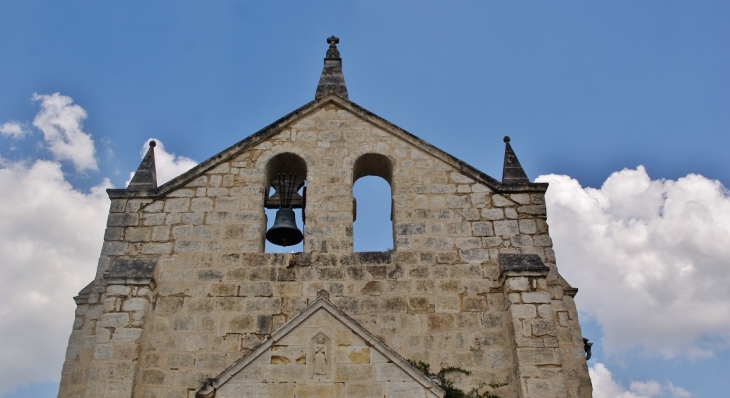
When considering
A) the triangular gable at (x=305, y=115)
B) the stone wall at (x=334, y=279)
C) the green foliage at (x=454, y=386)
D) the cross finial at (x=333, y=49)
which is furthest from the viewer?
the cross finial at (x=333, y=49)

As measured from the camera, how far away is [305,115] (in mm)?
11352

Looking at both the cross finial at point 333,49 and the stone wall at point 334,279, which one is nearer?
the stone wall at point 334,279

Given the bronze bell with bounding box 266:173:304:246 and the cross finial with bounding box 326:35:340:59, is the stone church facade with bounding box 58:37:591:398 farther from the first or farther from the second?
the cross finial with bounding box 326:35:340:59

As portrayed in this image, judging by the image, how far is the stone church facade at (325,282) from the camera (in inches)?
337

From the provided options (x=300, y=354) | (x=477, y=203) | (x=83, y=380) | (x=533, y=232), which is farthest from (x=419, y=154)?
(x=83, y=380)

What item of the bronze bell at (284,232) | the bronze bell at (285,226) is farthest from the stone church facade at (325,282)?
the bronze bell at (284,232)

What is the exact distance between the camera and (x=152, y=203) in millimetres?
10383

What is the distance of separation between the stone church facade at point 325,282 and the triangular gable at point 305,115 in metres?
0.03

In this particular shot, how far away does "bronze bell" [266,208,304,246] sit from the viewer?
412 inches

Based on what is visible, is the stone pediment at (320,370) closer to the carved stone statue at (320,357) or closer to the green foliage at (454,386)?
the carved stone statue at (320,357)

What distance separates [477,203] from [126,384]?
6.14 meters

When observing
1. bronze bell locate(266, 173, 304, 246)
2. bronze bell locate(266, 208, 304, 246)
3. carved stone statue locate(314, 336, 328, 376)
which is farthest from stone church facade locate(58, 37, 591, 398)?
bronze bell locate(266, 208, 304, 246)

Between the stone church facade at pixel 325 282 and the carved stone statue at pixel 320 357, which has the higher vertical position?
the stone church facade at pixel 325 282

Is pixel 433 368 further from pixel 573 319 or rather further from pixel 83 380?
pixel 83 380
